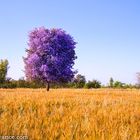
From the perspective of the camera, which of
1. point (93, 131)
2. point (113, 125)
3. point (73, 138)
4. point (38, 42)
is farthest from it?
point (38, 42)

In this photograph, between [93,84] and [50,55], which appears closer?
[50,55]

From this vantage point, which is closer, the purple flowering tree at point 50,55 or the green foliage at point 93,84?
the purple flowering tree at point 50,55

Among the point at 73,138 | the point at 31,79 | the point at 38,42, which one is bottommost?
the point at 73,138

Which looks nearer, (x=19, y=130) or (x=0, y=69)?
(x=19, y=130)

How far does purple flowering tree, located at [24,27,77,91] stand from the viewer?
3641cm

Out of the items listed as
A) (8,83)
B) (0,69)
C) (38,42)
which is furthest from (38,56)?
(0,69)

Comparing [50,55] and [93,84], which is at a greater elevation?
[50,55]

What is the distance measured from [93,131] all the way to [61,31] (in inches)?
1309

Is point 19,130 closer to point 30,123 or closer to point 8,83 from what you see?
point 30,123

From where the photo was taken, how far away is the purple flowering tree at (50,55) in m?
36.4

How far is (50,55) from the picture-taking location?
36.9 meters

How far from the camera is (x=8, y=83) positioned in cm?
6028

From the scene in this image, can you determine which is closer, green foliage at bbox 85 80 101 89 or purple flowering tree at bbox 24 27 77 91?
purple flowering tree at bbox 24 27 77 91

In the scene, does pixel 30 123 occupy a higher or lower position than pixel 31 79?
lower
